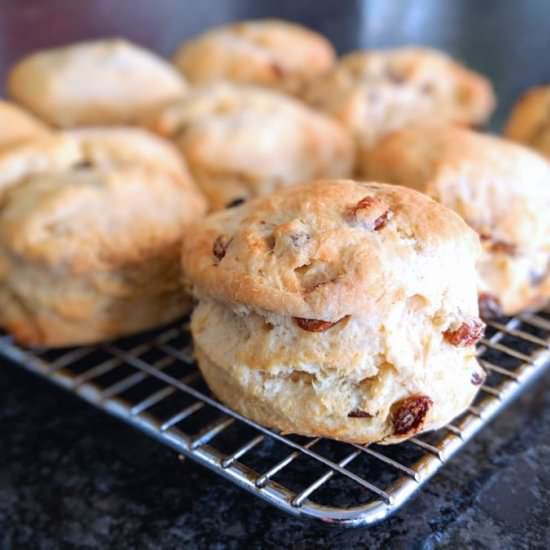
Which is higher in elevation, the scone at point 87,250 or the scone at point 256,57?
the scone at point 256,57

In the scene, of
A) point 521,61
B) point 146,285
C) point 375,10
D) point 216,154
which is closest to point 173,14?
point 375,10

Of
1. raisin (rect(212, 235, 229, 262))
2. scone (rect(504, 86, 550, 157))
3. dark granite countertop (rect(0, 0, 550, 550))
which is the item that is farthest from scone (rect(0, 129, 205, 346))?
scone (rect(504, 86, 550, 157))

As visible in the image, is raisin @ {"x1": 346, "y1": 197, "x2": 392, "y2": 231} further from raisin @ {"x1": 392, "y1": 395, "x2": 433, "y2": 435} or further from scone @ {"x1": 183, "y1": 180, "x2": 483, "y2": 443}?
raisin @ {"x1": 392, "y1": 395, "x2": 433, "y2": 435}

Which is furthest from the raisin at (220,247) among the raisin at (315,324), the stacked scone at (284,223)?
the raisin at (315,324)

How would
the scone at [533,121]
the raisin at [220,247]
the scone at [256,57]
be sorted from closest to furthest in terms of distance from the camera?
1. the raisin at [220,247]
2. the scone at [533,121]
3. the scone at [256,57]

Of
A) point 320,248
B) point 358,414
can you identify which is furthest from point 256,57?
point 358,414

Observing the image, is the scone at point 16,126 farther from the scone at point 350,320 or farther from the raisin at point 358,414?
the raisin at point 358,414

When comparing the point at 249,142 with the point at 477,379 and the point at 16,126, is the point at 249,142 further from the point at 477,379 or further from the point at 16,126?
the point at 477,379
